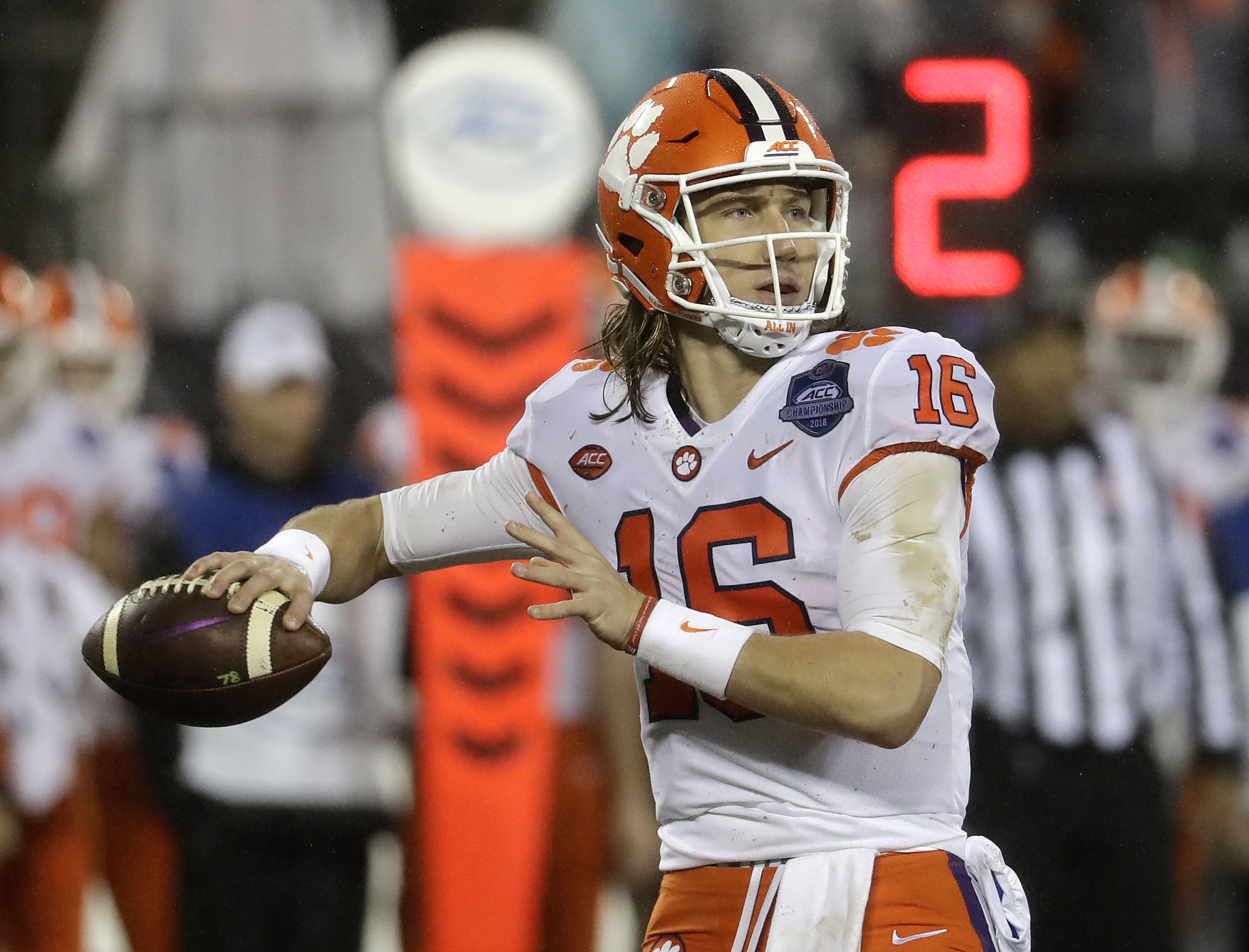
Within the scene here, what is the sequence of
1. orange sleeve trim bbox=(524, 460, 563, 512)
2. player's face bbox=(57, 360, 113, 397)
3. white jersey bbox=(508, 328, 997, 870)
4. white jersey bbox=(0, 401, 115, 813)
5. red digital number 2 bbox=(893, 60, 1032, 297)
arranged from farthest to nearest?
1. player's face bbox=(57, 360, 113, 397)
2. white jersey bbox=(0, 401, 115, 813)
3. red digital number 2 bbox=(893, 60, 1032, 297)
4. orange sleeve trim bbox=(524, 460, 563, 512)
5. white jersey bbox=(508, 328, 997, 870)

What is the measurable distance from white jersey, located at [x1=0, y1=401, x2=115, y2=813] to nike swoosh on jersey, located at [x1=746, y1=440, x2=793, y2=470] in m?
2.56

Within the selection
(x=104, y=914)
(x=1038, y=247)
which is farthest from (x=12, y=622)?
(x=1038, y=247)

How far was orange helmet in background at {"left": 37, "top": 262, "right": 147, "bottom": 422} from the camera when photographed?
4051mm

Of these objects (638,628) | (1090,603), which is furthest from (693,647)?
(1090,603)

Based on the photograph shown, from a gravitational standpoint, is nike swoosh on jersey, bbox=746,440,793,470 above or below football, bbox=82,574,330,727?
above

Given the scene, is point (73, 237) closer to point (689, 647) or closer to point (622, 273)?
point (622, 273)

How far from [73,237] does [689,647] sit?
10.1 ft

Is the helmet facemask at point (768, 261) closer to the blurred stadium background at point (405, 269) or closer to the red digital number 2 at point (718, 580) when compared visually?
the red digital number 2 at point (718, 580)

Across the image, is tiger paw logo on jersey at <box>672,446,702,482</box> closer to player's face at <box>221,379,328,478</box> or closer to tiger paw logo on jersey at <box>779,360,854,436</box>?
tiger paw logo on jersey at <box>779,360,854,436</box>

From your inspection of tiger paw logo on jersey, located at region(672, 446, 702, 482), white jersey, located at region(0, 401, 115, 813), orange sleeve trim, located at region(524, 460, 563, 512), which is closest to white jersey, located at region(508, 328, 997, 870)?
tiger paw logo on jersey, located at region(672, 446, 702, 482)

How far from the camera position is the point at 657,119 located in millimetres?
1955

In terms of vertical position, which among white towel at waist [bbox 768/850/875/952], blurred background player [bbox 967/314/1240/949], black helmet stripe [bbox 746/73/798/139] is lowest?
→ blurred background player [bbox 967/314/1240/949]

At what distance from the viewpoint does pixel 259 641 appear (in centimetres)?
173

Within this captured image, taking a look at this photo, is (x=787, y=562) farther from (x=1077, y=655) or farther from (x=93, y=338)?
(x=93, y=338)
